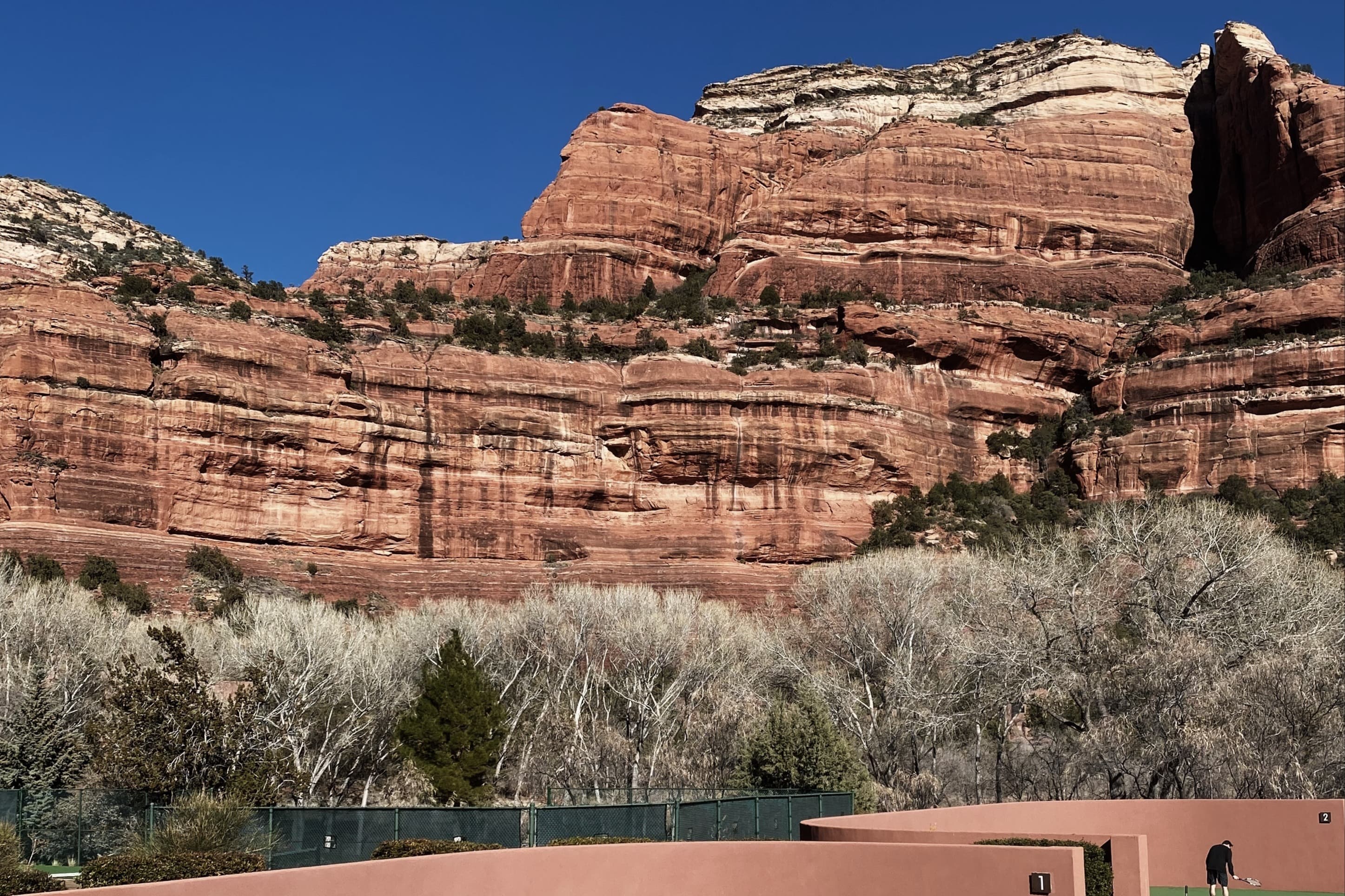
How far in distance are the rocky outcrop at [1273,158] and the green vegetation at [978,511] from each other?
24.1 meters

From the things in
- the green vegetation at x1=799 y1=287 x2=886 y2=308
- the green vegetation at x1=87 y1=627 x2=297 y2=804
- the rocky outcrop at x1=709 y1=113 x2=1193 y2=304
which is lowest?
the green vegetation at x1=87 y1=627 x2=297 y2=804

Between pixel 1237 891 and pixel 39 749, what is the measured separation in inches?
1033

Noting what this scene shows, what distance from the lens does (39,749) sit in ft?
112

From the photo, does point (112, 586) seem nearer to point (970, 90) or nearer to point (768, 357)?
point (768, 357)

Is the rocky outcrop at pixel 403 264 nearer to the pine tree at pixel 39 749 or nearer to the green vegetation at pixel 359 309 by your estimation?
the green vegetation at pixel 359 309

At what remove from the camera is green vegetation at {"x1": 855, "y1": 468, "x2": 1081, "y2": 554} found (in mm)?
70438

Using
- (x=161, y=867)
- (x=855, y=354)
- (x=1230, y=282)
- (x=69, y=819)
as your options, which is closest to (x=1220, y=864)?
→ (x=161, y=867)

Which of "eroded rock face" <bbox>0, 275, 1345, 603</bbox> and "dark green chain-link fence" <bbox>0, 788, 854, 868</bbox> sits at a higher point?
"eroded rock face" <bbox>0, 275, 1345, 603</bbox>

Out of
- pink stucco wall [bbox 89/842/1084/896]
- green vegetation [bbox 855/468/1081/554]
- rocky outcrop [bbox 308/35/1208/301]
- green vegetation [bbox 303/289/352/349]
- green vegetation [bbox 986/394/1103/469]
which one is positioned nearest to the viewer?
pink stucco wall [bbox 89/842/1084/896]

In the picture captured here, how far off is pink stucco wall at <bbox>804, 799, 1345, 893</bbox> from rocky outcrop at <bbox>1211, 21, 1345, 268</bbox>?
2610 inches

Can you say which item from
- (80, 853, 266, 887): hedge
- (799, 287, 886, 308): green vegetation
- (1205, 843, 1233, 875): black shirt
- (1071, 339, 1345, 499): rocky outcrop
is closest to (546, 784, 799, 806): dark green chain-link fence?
(1205, 843, 1233, 875): black shirt

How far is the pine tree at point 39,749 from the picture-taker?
110 feet

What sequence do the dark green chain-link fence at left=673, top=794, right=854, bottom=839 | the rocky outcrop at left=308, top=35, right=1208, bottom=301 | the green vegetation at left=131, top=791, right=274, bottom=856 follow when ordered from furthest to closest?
the rocky outcrop at left=308, top=35, right=1208, bottom=301 → the dark green chain-link fence at left=673, top=794, right=854, bottom=839 → the green vegetation at left=131, top=791, right=274, bottom=856

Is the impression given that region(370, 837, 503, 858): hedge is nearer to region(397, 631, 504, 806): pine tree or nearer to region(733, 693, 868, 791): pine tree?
region(733, 693, 868, 791): pine tree
